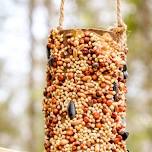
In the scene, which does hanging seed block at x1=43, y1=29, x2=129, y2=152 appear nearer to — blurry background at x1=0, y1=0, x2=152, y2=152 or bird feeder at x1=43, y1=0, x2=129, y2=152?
bird feeder at x1=43, y1=0, x2=129, y2=152

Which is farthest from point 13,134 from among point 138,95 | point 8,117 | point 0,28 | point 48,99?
point 48,99

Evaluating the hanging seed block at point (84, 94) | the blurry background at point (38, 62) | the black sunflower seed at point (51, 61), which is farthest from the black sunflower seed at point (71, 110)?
the blurry background at point (38, 62)

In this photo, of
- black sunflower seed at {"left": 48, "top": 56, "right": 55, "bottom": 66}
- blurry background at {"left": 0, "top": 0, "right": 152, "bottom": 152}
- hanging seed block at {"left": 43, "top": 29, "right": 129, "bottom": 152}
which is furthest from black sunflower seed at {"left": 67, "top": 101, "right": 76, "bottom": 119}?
blurry background at {"left": 0, "top": 0, "right": 152, "bottom": 152}

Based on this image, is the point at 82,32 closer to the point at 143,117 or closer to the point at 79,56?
the point at 79,56

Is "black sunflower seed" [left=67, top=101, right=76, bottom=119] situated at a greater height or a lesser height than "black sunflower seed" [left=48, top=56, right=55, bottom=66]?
lesser

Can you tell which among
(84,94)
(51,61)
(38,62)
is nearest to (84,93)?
(84,94)

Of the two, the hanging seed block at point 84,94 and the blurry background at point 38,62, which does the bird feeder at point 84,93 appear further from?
the blurry background at point 38,62
